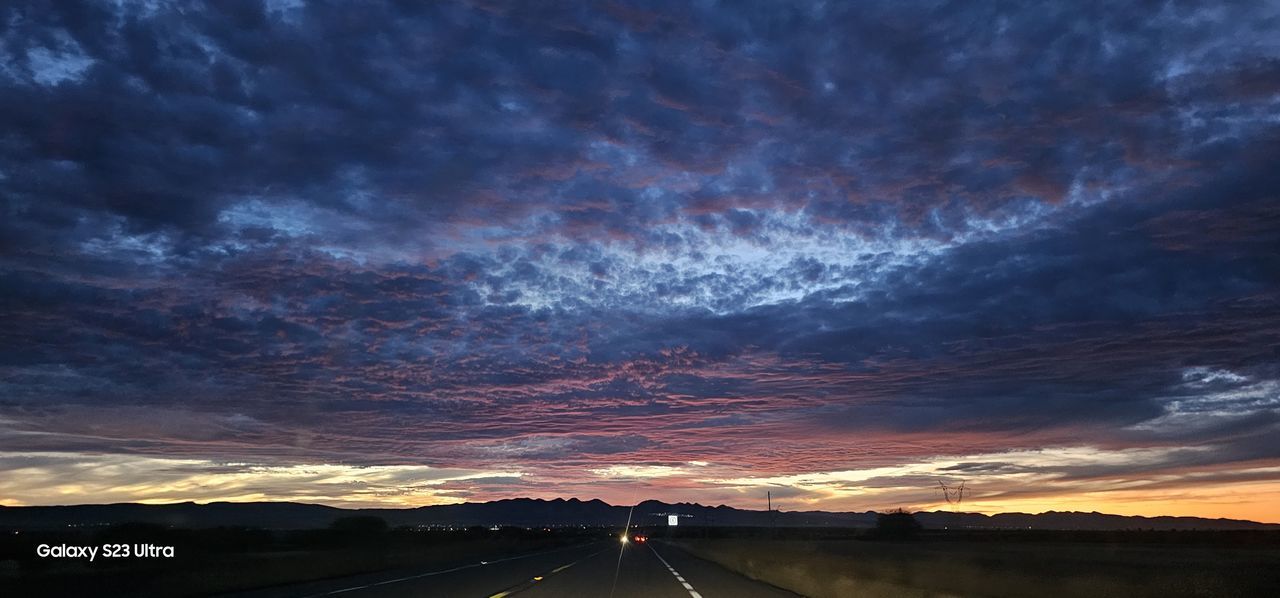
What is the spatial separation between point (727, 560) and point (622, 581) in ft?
66.7

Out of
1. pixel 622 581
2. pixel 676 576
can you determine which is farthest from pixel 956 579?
pixel 676 576

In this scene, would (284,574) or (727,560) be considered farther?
(727,560)

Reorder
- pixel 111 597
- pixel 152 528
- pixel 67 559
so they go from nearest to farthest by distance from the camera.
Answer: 1. pixel 111 597
2. pixel 67 559
3. pixel 152 528

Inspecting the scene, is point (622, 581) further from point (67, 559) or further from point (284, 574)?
point (67, 559)

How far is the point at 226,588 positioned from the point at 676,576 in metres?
15.3

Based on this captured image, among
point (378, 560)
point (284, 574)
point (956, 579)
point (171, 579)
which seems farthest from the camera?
Result: point (378, 560)

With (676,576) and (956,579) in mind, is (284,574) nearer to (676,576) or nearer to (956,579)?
(676,576)

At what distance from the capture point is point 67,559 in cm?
2922

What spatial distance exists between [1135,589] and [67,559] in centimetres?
3090

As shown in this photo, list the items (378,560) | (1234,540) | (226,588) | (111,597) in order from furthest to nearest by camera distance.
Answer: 1. (1234,540)
2. (378,560)
3. (226,588)
4. (111,597)

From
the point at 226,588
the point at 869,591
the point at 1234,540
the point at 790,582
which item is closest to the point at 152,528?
the point at 226,588

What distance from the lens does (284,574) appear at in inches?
1273

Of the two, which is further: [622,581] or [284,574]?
[284,574]

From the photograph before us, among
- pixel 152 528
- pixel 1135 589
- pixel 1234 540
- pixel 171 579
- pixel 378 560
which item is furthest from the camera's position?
pixel 1234 540
